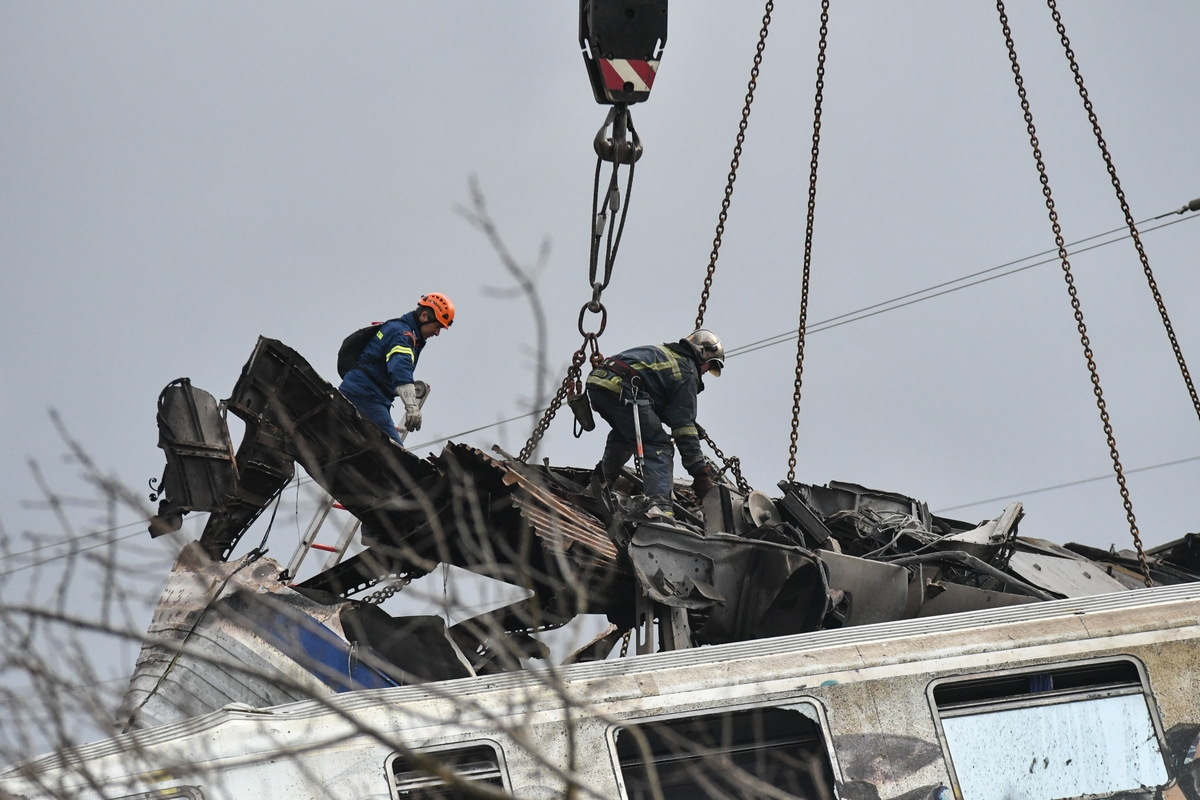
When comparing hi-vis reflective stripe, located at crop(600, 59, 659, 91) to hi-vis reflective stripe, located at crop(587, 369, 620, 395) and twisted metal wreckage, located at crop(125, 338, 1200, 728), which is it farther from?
twisted metal wreckage, located at crop(125, 338, 1200, 728)

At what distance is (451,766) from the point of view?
20.9ft

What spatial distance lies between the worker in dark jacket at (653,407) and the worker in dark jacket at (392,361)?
1519mm

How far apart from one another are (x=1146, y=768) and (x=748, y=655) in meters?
1.80

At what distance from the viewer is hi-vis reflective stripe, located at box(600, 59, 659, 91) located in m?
10.5

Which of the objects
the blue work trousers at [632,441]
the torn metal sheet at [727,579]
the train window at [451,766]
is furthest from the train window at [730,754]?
the blue work trousers at [632,441]

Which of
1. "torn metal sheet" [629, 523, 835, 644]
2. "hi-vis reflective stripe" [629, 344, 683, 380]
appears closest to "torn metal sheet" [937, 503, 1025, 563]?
"torn metal sheet" [629, 523, 835, 644]

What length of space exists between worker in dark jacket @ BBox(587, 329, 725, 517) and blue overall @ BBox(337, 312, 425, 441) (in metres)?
1.60

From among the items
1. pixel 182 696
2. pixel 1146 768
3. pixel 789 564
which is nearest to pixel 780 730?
pixel 1146 768

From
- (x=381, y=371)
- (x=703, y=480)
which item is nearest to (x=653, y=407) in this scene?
(x=703, y=480)

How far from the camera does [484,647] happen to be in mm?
9625

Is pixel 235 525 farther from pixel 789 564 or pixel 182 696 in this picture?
pixel 789 564

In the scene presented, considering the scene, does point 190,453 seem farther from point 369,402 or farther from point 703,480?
point 703,480

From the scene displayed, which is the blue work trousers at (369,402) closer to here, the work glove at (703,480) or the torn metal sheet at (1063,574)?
the work glove at (703,480)

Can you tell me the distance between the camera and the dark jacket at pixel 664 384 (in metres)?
10.6
